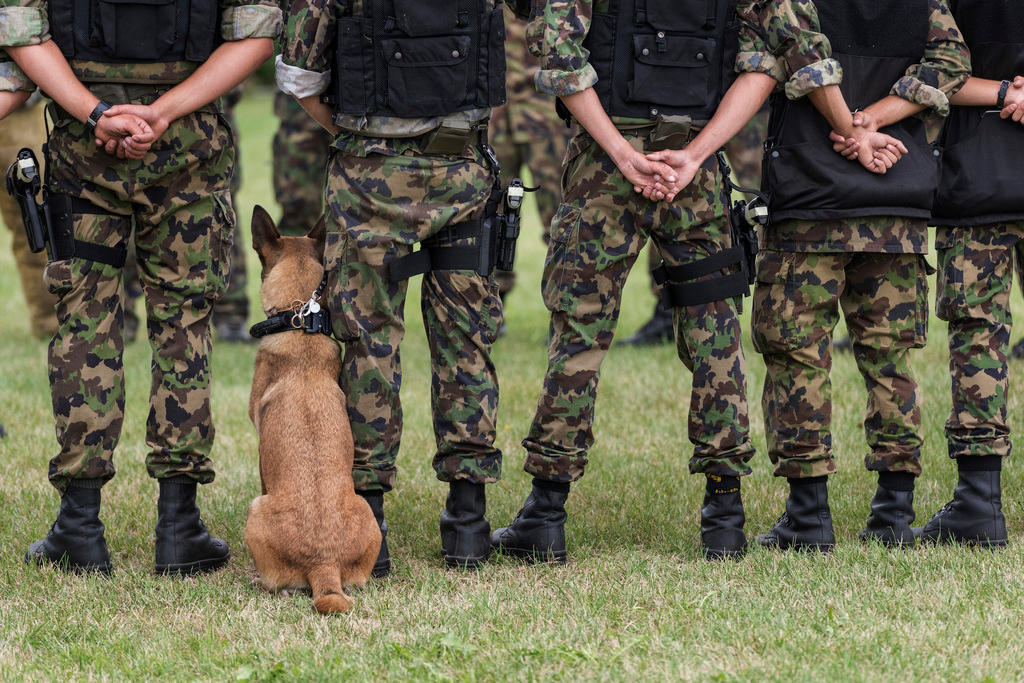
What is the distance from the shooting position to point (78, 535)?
424cm

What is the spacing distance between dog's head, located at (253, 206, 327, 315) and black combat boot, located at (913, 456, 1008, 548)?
2566 mm

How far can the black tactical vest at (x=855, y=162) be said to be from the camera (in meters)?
4.13

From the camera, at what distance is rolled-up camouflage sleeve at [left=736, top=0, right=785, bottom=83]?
406 cm

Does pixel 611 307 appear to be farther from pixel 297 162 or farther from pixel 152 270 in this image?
pixel 297 162

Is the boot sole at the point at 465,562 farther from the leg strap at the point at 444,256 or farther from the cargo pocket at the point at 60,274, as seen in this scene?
the cargo pocket at the point at 60,274

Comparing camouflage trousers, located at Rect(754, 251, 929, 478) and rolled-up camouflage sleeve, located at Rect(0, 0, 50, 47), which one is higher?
rolled-up camouflage sleeve, located at Rect(0, 0, 50, 47)

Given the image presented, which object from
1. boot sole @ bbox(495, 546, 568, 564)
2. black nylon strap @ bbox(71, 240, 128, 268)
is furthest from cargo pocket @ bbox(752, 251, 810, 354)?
black nylon strap @ bbox(71, 240, 128, 268)

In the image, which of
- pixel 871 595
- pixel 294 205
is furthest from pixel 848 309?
pixel 294 205

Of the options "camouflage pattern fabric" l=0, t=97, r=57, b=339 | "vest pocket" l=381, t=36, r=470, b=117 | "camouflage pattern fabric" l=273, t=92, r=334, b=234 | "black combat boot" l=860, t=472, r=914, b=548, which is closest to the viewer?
Answer: "vest pocket" l=381, t=36, r=470, b=117

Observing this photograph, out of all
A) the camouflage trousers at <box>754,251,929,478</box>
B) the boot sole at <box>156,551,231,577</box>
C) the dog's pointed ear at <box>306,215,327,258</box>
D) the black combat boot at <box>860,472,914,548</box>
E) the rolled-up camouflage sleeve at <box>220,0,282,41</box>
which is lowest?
the boot sole at <box>156,551,231,577</box>

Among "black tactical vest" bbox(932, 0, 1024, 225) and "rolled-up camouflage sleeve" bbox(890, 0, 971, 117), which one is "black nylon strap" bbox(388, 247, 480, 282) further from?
"black tactical vest" bbox(932, 0, 1024, 225)

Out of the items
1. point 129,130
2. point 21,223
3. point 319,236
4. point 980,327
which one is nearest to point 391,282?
point 319,236

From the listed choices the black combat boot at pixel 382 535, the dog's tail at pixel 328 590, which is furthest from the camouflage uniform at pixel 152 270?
the dog's tail at pixel 328 590

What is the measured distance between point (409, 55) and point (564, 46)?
53 centimetres
